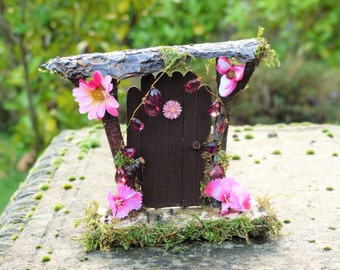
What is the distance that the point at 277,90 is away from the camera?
7816 mm

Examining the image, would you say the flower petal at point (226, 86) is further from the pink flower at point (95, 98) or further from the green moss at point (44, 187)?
the green moss at point (44, 187)

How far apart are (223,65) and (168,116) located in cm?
36

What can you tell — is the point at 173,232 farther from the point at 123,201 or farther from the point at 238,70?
the point at 238,70

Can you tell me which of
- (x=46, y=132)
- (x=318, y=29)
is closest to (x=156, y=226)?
(x=46, y=132)

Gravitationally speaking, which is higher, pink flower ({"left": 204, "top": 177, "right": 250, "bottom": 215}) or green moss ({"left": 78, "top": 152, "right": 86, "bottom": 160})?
pink flower ({"left": 204, "top": 177, "right": 250, "bottom": 215})

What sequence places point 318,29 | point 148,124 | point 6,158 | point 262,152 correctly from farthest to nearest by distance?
point 318,29
point 6,158
point 262,152
point 148,124

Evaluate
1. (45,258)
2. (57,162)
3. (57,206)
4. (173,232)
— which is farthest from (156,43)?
(45,258)

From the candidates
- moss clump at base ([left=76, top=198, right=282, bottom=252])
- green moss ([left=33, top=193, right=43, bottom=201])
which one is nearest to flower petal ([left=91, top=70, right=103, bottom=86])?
moss clump at base ([left=76, top=198, right=282, bottom=252])

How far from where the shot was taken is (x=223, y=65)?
322cm

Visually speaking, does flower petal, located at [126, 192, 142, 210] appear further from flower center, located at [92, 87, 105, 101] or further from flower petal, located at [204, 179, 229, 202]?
flower center, located at [92, 87, 105, 101]

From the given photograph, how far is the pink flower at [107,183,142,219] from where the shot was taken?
3.27 metres

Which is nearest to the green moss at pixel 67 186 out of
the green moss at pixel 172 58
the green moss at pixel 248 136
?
the green moss at pixel 172 58

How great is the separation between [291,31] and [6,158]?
4.06m

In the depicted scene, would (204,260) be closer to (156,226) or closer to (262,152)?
Result: (156,226)
